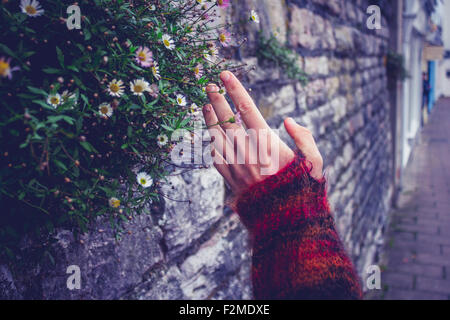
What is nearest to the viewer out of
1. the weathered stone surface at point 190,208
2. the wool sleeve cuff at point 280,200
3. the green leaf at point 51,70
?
the green leaf at point 51,70

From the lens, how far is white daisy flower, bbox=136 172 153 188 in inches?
29.6

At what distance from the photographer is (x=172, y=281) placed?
129cm

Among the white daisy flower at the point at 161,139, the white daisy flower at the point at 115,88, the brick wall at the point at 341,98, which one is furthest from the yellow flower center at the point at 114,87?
the brick wall at the point at 341,98

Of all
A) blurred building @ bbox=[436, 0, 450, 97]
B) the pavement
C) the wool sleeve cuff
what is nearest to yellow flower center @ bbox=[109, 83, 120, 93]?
the wool sleeve cuff

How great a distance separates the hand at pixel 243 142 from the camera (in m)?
0.88

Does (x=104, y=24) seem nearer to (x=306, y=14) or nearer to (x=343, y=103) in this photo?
(x=306, y=14)

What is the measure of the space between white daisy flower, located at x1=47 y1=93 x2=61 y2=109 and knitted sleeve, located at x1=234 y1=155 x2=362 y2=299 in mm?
500

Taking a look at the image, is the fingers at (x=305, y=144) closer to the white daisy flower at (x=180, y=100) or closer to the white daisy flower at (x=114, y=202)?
the white daisy flower at (x=180, y=100)

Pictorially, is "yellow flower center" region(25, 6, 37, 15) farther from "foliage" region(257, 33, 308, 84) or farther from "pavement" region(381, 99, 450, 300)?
"pavement" region(381, 99, 450, 300)

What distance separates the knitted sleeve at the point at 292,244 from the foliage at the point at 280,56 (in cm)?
101

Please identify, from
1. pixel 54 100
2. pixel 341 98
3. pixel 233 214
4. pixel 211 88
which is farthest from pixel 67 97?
pixel 341 98

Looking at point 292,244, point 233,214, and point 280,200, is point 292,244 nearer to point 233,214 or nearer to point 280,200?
point 280,200
